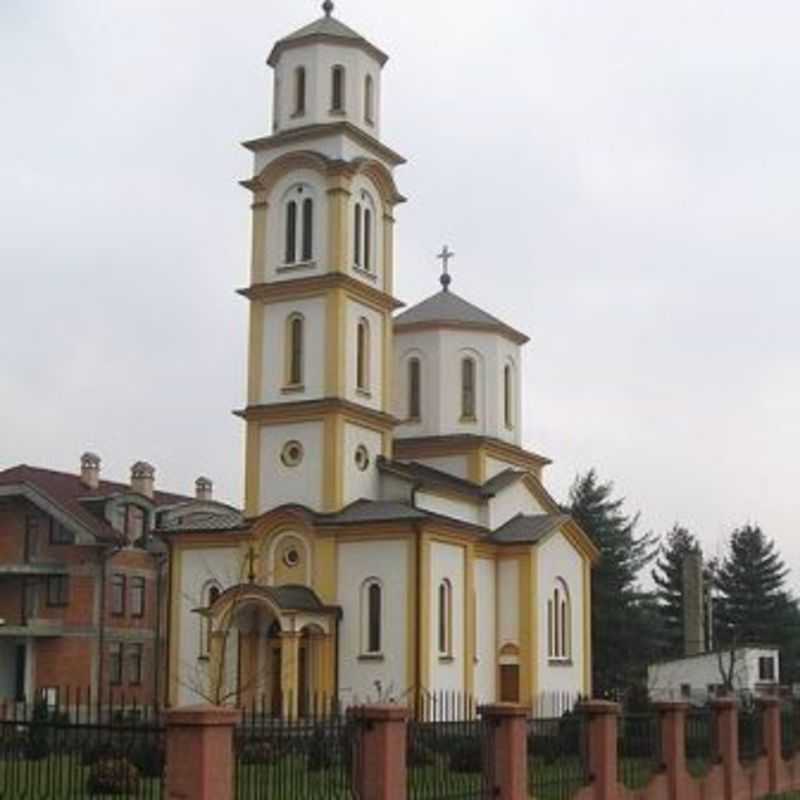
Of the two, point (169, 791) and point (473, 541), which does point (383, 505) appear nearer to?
point (473, 541)

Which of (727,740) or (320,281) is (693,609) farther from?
(727,740)

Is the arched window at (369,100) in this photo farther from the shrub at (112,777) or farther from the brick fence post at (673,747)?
the shrub at (112,777)

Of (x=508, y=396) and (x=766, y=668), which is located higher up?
(x=508, y=396)

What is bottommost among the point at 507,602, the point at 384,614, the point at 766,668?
the point at 766,668

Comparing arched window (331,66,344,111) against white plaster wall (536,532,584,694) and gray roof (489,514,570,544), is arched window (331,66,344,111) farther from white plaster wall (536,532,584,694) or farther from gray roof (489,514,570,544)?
white plaster wall (536,532,584,694)

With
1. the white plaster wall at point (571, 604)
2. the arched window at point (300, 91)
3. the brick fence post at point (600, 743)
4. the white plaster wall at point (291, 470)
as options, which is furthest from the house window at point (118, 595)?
the brick fence post at point (600, 743)

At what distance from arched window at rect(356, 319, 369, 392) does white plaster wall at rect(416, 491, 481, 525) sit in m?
3.18

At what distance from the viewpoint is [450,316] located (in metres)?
43.6

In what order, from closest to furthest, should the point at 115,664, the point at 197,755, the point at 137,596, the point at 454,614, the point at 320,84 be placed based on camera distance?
1. the point at 197,755
2. the point at 454,614
3. the point at 320,84
4. the point at 115,664
5. the point at 137,596

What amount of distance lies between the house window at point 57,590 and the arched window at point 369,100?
60.5 feet

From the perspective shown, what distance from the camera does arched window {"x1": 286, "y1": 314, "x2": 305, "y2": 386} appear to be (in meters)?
36.7

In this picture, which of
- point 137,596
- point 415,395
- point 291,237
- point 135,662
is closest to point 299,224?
point 291,237

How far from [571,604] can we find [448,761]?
24.4 m

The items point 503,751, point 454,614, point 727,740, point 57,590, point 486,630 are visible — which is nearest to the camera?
point 503,751
